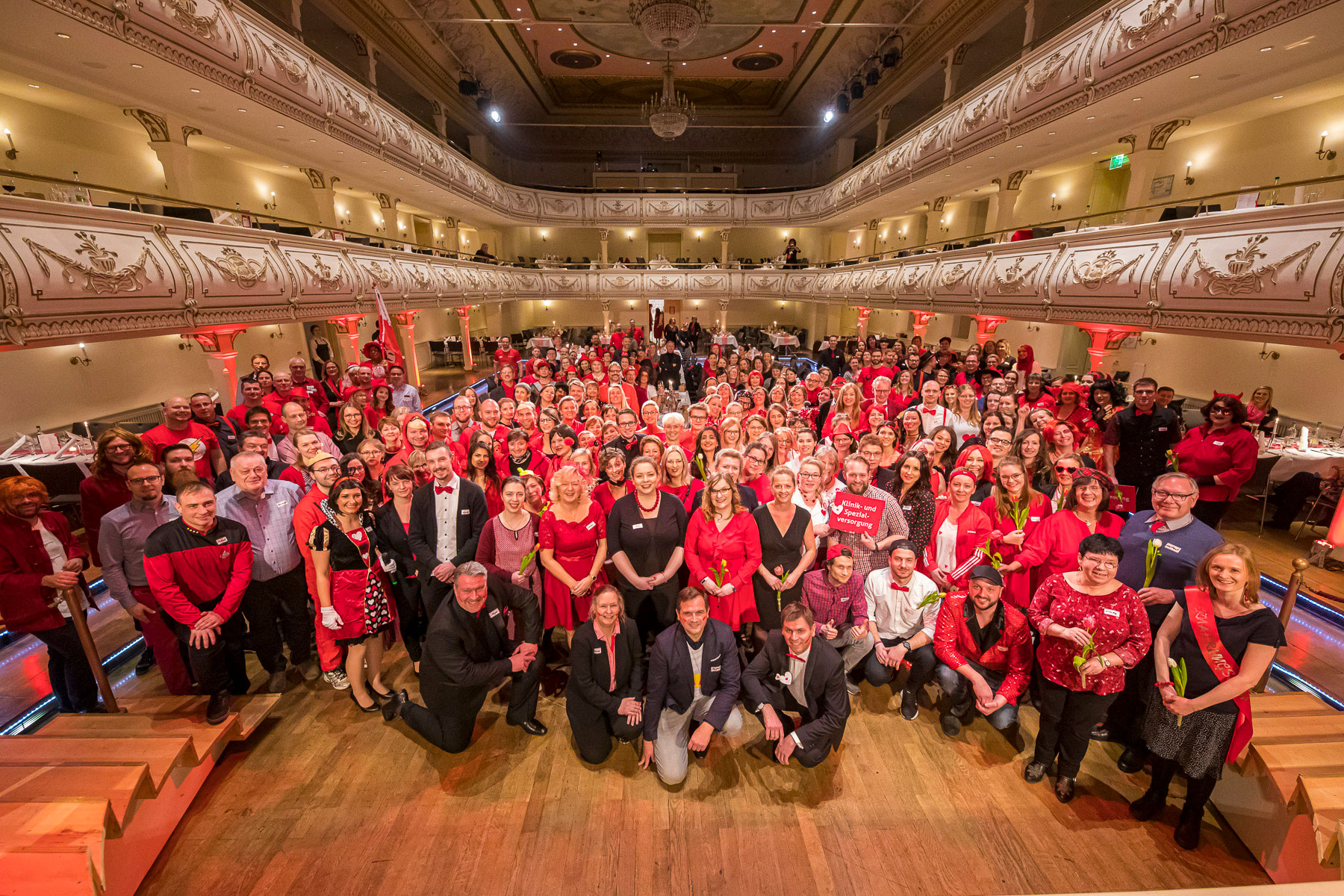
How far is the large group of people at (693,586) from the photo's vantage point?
2791 millimetres

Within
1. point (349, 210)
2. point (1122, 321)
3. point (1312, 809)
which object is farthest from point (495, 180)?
point (1312, 809)

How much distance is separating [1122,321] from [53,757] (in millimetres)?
10733

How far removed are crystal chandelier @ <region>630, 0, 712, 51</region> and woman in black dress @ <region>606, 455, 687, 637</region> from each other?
11.8 metres

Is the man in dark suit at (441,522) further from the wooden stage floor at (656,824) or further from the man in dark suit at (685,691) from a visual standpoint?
the man in dark suit at (685,691)

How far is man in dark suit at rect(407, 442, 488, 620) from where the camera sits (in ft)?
11.7

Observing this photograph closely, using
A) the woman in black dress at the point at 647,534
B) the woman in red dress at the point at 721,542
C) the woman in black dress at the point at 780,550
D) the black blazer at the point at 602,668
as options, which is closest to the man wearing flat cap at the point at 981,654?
the woman in black dress at the point at 780,550

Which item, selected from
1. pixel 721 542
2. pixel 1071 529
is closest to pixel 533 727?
pixel 721 542

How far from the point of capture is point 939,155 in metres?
11.2

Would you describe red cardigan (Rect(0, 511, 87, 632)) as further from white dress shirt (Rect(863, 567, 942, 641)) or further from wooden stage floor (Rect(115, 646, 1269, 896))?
white dress shirt (Rect(863, 567, 942, 641))

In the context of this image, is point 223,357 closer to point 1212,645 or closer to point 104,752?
point 104,752

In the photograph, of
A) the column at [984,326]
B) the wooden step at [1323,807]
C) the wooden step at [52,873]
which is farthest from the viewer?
the column at [984,326]

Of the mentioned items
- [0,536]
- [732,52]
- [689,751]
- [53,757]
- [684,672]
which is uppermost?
[732,52]

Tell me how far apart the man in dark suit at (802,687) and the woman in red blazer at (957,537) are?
3.82 feet

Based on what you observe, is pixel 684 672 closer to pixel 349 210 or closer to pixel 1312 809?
pixel 1312 809
